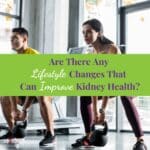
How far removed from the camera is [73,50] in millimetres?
1880

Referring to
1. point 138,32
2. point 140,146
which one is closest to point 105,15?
point 138,32

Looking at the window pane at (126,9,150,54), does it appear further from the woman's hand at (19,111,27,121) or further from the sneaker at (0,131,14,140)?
the sneaker at (0,131,14,140)

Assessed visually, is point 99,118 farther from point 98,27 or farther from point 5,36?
point 5,36

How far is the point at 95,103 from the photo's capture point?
5.39 feet

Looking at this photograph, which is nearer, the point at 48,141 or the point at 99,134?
the point at 99,134

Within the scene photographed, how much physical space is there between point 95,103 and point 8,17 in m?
1.00

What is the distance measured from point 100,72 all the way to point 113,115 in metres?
0.42

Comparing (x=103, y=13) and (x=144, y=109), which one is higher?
(x=103, y=13)

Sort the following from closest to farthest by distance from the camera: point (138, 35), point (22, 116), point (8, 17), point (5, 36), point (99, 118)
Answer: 1. point (99, 118)
2. point (22, 116)
3. point (5, 36)
4. point (138, 35)
5. point (8, 17)

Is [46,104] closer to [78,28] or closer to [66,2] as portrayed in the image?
[78,28]

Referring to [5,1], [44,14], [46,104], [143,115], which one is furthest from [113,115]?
[5,1]

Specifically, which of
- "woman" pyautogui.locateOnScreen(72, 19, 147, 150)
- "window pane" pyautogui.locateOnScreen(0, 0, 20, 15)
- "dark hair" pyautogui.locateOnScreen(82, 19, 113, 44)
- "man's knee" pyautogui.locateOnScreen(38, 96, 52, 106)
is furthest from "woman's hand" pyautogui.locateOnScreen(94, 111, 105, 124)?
"window pane" pyautogui.locateOnScreen(0, 0, 20, 15)

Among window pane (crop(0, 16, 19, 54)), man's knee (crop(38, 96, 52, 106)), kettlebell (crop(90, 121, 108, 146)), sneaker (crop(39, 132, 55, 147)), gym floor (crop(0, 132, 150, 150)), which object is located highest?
window pane (crop(0, 16, 19, 54))

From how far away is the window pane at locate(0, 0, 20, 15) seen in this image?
2219mm
